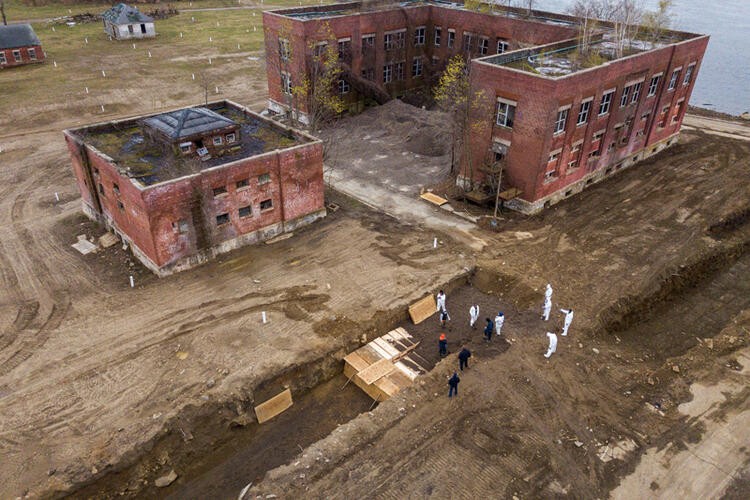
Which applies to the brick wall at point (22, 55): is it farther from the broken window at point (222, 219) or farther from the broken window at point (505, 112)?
the broken window at point (505, 112)

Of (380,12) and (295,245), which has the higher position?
(380,12)

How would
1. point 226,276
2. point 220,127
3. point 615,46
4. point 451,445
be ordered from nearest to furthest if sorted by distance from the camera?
point 451,445, point 226,276, point 220,127, point 615,46

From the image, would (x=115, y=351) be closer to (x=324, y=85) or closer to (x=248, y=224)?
(x=248, y=224)

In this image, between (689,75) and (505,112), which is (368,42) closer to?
(505,112)

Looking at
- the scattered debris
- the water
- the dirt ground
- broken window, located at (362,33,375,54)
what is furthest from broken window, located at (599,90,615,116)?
the scattered debris

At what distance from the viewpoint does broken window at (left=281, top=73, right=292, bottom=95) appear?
5097cm

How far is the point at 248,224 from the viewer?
3169cm

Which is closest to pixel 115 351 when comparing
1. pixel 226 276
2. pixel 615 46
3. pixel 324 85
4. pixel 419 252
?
pixel 226 276

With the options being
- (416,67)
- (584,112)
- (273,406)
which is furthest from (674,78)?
(273,406)

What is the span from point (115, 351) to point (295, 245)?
12407 millimetres

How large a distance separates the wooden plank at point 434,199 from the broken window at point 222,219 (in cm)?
1530

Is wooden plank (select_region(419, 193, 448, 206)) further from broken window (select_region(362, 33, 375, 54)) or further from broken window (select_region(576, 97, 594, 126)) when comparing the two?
broken window (select_region(362, 33, 375, 54))

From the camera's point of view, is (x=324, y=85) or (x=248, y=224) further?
(x=324, y=85)

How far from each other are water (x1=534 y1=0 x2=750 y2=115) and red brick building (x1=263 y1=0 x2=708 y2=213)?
573 inches
